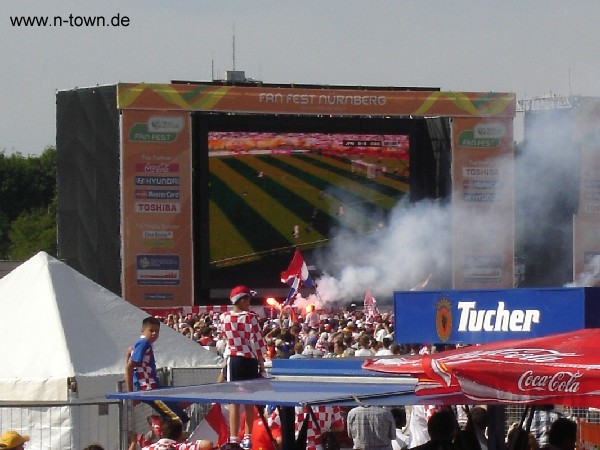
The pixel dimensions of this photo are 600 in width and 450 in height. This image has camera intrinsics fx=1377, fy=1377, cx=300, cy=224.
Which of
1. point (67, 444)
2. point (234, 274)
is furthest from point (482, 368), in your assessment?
point (234, 274)

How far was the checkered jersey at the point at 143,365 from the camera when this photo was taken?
40.2 feet

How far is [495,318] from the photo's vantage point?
39.2ft

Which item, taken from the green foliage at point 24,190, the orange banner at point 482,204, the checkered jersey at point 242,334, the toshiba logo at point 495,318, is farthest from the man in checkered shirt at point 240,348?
the green foliage at point 24,190

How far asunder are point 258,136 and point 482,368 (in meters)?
30.5

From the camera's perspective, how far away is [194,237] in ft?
122

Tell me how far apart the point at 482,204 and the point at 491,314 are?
27.4 metres

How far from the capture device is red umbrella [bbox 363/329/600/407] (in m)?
6.95

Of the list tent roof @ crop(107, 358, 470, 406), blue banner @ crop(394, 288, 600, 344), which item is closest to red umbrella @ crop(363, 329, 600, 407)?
tent roof @ crop(107, 358, 470, 406)

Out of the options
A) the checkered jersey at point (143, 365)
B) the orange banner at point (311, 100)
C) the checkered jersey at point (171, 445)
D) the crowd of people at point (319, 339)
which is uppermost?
the orange banner at point (311, 100)

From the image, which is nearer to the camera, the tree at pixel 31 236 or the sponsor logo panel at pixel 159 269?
the sponsor logo panel at pixel 159 269

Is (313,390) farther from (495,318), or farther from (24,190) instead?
(24,190)

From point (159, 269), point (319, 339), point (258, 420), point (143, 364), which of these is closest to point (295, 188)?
point (159, 269)

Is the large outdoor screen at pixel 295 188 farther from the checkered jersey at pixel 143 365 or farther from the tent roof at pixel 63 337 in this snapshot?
the checkered jersey at pixel 143 365

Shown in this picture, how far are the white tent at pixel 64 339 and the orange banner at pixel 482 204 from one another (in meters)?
22.7
